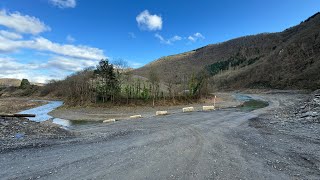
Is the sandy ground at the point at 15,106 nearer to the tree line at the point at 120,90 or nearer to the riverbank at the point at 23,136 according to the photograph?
the tree line at the point at 120,90

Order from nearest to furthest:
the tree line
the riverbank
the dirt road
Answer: the dirt road → the riverbank → the tree line

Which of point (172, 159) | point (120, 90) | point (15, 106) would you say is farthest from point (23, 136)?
point (15, 106)

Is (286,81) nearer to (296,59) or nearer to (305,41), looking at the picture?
(296,59)

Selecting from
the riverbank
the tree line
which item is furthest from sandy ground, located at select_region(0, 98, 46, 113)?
the riverbank

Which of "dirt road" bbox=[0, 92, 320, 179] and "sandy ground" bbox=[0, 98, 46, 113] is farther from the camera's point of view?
"sandy ground" bbox=[0, 98, 46, 113]

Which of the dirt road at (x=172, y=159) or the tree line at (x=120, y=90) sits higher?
the tree line at (x=120, y=90)

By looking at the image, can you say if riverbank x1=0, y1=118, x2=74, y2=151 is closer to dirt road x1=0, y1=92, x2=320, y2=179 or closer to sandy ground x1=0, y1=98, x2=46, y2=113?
dirt road x1=0, y1=92, x2=320, y2=179

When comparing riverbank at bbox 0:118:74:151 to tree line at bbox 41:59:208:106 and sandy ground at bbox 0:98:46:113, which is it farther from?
sandy ground at bbox 0:98:46:113

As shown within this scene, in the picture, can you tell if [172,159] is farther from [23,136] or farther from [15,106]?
[15,106]

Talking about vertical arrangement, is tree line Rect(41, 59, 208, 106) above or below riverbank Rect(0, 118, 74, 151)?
above

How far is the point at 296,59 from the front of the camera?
385 feet

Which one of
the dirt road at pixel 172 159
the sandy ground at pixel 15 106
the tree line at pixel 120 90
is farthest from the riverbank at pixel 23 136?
the sandy ground at pixel 15 106

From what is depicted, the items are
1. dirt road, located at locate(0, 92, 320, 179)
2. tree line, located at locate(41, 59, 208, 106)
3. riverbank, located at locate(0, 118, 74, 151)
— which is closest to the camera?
dirt road, located at locate(0, 92, 320, 179)

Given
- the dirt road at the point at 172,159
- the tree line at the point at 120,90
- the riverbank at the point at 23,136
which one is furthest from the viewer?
the tree line at the point at 120,90
